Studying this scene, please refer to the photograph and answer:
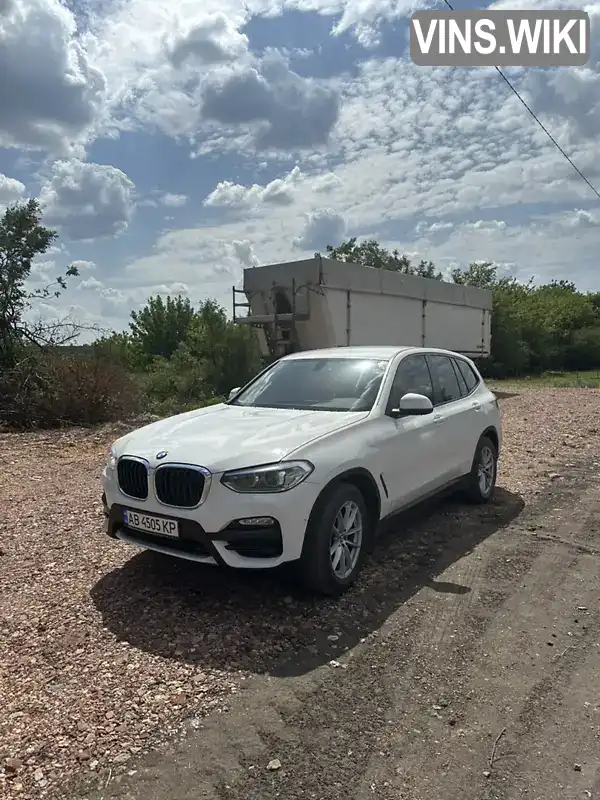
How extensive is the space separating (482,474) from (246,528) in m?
3.61

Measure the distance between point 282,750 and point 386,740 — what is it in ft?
1.53

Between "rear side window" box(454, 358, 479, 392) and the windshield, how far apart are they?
1676 millimetres

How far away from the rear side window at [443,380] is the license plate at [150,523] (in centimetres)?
287

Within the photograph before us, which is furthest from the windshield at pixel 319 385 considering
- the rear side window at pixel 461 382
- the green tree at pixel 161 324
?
the green tree at pixel 161 324

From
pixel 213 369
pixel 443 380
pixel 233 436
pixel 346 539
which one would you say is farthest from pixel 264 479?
pixel 213 369

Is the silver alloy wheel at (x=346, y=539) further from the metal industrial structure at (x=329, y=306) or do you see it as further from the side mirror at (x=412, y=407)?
the metal industrial structure at (x=329, y=306)

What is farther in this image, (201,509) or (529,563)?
(529,563)

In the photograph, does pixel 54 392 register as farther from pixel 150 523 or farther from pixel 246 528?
pixel 246 528

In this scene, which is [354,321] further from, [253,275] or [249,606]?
[249,606]

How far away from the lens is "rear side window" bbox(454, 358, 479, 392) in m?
6.82

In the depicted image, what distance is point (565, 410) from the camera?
586 inches

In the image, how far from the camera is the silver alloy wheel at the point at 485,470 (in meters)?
6.60

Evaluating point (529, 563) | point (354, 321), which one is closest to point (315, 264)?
point (354, 321)

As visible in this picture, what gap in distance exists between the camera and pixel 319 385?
5.44m
